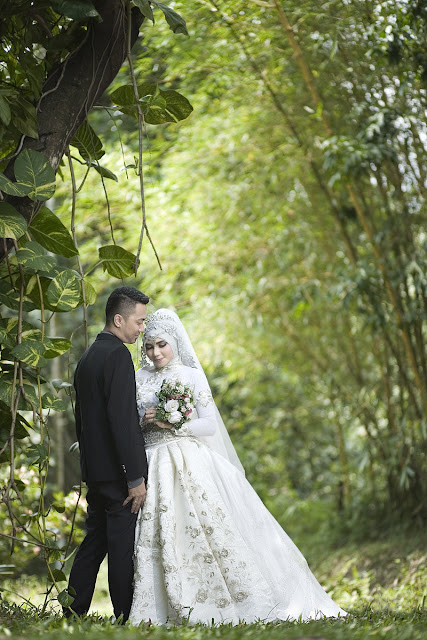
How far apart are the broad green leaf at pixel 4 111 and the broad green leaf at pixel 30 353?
0.70 metres

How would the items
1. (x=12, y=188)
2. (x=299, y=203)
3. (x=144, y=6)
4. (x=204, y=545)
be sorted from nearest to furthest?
(x=12, y=188), (x=144, y=6), (x=204, y=545), (x=299, y=203)

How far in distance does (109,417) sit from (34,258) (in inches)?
27.3

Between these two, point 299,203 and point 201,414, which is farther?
point 299,203

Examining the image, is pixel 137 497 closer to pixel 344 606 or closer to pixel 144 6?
pixel 144 6

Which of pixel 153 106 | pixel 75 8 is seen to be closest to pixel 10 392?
pixel 153 106

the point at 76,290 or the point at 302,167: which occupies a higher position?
the point at 76,290

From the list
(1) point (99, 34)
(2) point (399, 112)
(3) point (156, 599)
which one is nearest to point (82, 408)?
(3) point (156, 599)

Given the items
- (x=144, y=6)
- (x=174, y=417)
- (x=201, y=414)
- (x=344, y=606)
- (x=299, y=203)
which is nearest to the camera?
(x=144, y=6)

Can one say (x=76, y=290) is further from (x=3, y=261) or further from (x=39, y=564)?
(x=39, y=564)

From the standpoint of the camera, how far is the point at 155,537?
2955 mm

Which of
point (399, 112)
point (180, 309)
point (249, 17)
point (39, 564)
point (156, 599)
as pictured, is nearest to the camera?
point (156, 599)

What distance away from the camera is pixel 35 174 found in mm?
2395

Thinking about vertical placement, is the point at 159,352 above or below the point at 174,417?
above

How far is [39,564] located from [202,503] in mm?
4497
